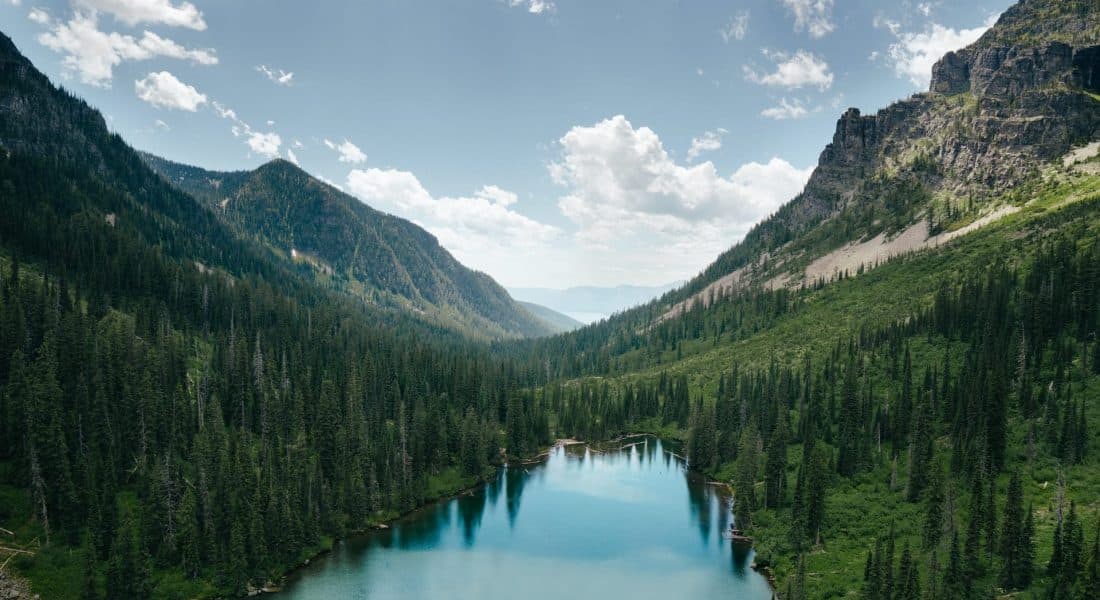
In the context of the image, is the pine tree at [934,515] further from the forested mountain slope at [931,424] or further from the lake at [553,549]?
the lake at [553,549]

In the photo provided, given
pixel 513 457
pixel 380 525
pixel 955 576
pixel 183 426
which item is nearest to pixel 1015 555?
pixel 955 576

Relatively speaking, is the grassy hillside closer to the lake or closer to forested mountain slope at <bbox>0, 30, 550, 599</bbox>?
the lake

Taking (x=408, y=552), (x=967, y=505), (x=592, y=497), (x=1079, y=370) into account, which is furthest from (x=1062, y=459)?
(x=408, y=552)

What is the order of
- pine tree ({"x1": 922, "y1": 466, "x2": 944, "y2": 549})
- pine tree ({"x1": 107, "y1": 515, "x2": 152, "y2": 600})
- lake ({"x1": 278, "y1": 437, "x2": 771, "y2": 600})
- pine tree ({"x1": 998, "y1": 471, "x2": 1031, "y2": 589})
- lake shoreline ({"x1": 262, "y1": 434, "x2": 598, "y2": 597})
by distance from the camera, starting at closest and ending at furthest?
1. pine tree ({"x1": 998, "y1": 471, "x2": 1031, "y2": 589})
2. pine tree ({"x1": 107, "y1": 515, "x2": 152, "y2": 600})
3. pine tree ({"x1": 922, "y1": 466, "x2": 944, "y2": 549})
4. lake shoreline ({"x1": 262, "y1": 434, "x2": 598, "y2": 597})
5. lake ({"x1": 278, "y1": 437, "x2": 771, "y2": 600})

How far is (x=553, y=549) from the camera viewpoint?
81.9 meters

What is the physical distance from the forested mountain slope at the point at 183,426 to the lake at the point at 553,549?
232 inches

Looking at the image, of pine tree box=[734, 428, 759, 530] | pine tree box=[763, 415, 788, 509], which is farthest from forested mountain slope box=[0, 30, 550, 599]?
pine tree box=[763, 415, 788, 509]

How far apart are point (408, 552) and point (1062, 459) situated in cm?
8073

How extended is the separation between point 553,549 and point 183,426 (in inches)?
2233

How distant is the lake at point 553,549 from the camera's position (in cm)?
6744

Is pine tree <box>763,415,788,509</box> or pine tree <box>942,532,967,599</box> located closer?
pine tree <box>942,532,967,599</box>

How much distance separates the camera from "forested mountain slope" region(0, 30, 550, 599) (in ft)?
204

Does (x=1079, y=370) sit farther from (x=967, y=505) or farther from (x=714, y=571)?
(x=714, y=571)

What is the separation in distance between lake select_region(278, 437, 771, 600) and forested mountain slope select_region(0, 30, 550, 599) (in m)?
5.89
